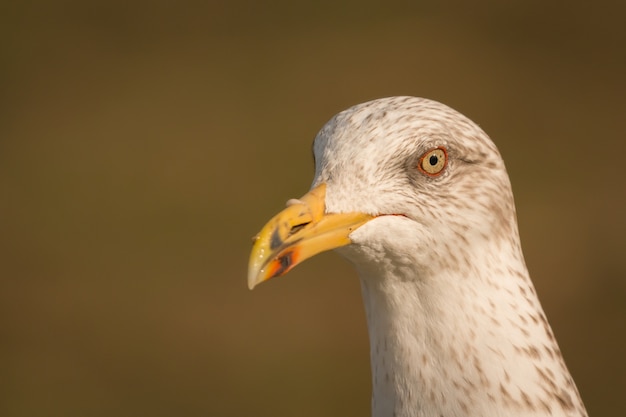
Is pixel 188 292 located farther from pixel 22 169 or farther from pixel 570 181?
pixel 570 181

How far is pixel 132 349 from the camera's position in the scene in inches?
236

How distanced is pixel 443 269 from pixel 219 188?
4862 millimetres

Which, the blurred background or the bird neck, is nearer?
the bird neck

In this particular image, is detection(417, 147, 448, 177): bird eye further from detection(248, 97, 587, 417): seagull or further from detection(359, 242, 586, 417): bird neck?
detection(359, 242, 586, 417): bird neck

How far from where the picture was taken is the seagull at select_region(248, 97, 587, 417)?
Result: 2.06m

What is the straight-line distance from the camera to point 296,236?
1945 mm

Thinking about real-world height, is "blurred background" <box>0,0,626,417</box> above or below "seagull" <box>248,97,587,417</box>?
above

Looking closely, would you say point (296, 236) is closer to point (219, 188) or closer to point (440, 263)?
point (440, 263)

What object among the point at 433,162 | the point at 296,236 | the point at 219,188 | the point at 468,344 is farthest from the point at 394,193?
the point at 219,188

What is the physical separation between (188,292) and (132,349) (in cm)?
47

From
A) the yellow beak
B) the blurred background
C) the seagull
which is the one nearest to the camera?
the yellow beak

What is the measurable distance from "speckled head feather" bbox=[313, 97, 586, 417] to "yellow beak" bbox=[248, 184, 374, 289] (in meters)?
0.07

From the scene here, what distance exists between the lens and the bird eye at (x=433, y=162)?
6.88ft

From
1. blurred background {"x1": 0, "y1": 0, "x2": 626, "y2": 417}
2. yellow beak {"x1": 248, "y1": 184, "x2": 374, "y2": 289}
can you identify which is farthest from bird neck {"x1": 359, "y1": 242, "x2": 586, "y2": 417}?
blurred background {"x1": 0, "y1": 0, "x2": 626, "y2": 417}
